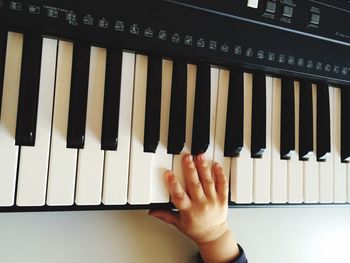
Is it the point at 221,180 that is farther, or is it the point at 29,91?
the point at 221,180

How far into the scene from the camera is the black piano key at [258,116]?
65cm

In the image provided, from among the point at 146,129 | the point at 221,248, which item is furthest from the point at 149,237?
the point at 146,129

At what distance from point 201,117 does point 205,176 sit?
104 millimetres

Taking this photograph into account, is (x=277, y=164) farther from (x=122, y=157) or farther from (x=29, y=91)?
(x=29, y=91)

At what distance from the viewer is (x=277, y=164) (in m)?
0.68

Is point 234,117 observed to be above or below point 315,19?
below

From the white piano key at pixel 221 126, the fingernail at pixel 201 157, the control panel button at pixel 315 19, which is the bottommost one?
the fingernail at pixel 201 157

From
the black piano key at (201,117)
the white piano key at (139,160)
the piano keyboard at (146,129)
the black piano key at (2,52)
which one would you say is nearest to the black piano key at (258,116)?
the piano keyboard at (146,129)

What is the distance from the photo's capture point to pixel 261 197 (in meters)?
0.66

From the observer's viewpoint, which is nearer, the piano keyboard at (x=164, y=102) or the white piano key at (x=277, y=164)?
A: the piano keyboard at (x=164, y=102)

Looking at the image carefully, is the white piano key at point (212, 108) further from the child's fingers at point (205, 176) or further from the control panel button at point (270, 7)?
the control panel button at point (270, 7)

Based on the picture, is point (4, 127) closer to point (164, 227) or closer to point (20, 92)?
point (20, 92)

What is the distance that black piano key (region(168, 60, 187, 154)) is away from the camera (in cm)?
59

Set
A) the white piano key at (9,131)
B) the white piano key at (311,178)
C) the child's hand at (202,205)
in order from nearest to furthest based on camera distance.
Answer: the white piano key at (9,131), the child's hand at (202,205), the white piano key at (311,178)
